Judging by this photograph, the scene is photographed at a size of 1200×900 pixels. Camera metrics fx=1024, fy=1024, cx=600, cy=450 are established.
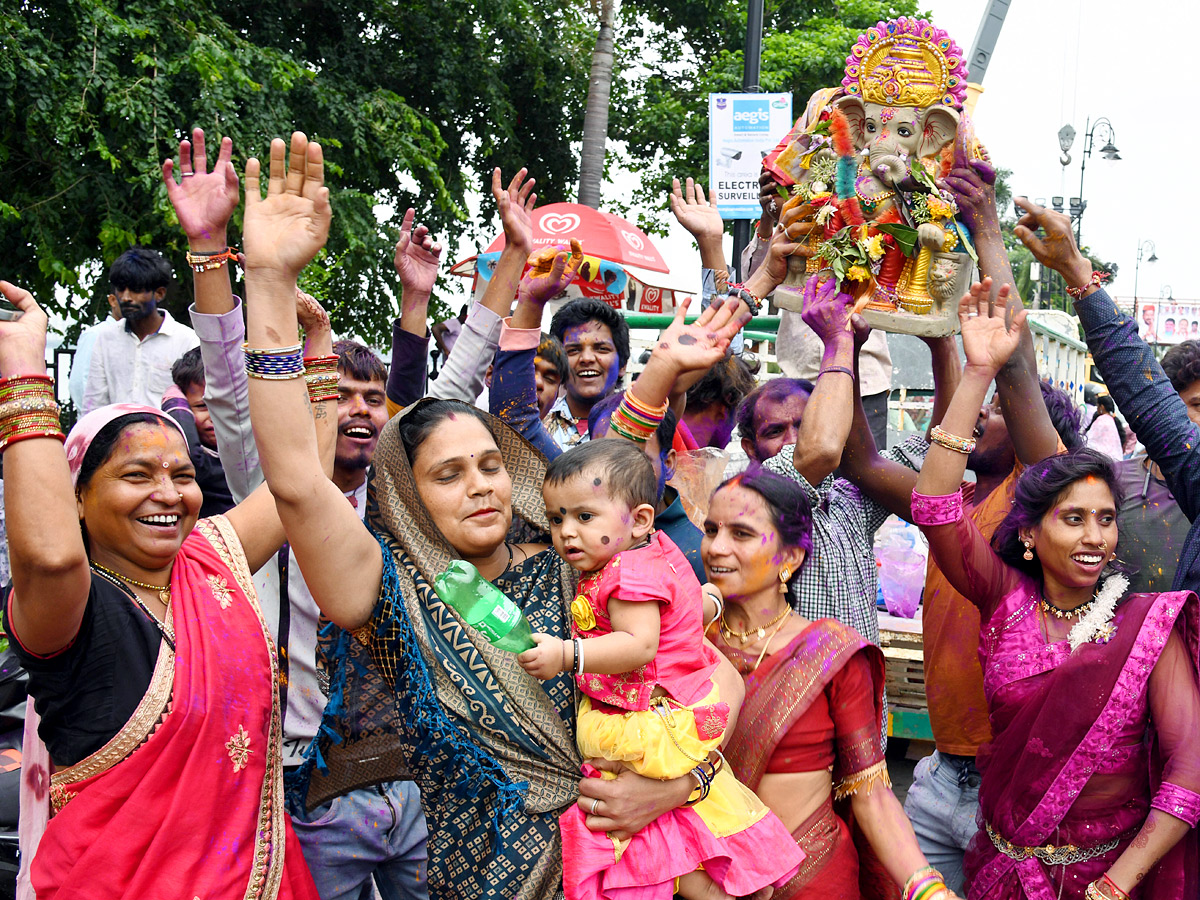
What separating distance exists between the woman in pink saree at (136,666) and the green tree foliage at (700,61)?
15.6 meters

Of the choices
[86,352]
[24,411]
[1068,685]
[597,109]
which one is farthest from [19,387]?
[597,109]

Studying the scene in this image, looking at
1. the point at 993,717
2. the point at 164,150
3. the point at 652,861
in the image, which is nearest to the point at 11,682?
the point at 652,861

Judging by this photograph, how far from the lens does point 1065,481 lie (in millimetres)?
2668

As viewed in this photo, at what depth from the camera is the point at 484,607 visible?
2221mm

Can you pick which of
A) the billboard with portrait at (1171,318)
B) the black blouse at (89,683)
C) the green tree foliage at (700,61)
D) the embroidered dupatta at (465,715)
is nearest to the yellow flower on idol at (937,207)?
the embroidered dupatta at (465,715)

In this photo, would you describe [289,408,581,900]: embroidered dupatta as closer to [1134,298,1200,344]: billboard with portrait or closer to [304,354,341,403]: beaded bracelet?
[304,354,341,403]: beaded bracelet

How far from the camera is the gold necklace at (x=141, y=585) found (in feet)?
7.33

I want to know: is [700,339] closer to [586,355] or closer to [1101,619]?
[1101,619]

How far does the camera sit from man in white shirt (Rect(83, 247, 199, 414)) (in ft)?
19.7

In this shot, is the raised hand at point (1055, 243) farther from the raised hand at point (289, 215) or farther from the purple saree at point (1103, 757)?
the raised hand at point (289, 215)

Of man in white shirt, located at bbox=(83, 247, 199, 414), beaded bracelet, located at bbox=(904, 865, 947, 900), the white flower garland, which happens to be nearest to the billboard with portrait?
man in white shirt, located at bbox=(83, 247, 199, 414)

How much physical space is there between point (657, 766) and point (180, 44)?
8.69 metres

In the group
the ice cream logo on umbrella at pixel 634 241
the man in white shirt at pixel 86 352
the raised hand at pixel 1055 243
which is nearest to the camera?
the raised hand at pixel 1055 243

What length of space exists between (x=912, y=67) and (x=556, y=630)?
6.64 feet
